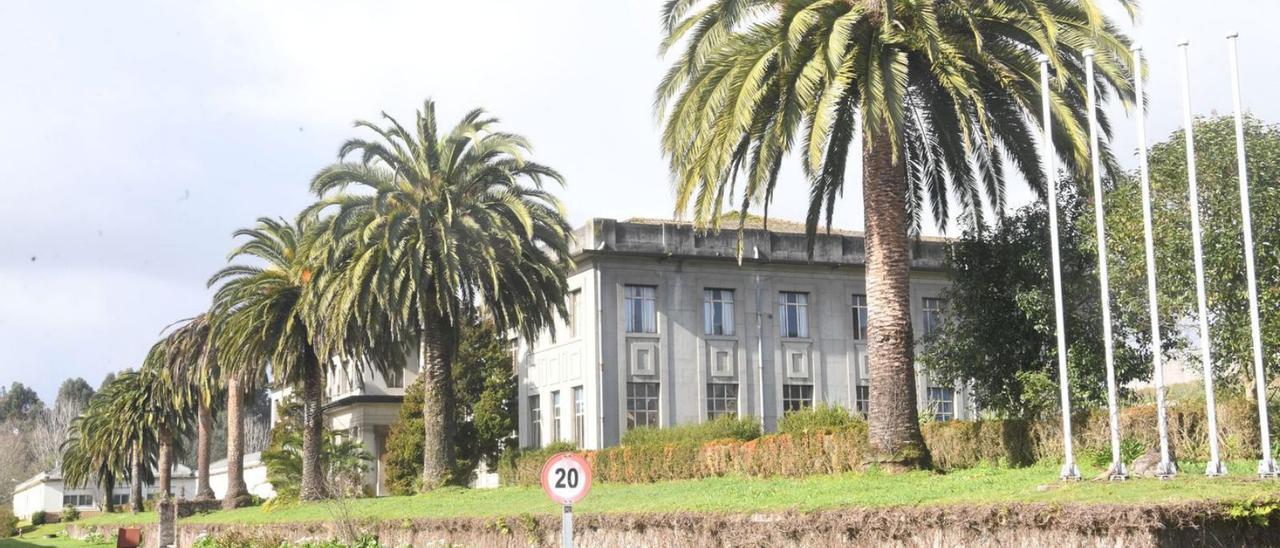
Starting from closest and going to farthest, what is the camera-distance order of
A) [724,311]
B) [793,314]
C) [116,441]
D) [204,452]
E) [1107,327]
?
1. [1107,327]
2. [724,311]
3. [793,314]
4. [204,452]
5. [116,441]

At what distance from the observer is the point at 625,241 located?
45625mm

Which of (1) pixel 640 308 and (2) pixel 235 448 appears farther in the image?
(2) pixel 235 448

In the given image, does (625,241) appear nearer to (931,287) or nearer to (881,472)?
(931,287)

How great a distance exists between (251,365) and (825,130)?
27.1m

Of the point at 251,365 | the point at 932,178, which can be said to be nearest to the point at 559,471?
the point at 932,178

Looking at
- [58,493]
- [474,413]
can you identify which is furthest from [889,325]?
[58,493]

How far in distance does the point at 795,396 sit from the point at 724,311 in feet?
12.7

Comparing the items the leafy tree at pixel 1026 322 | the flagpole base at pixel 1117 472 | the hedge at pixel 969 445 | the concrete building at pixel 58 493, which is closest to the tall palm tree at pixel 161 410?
the hedge at pixel 969 445

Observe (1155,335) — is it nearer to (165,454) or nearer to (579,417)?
(579,417)

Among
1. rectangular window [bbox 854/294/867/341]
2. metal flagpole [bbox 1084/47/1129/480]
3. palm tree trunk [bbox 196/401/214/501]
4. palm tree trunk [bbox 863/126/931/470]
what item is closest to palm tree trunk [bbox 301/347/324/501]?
palm tree trunk [bbox 196/401/214/501]

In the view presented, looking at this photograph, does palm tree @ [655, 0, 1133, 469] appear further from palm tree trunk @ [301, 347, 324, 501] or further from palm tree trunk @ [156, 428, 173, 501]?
palm tree trunk @ [156, 428, 173, 501]

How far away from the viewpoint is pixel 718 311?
47344mm

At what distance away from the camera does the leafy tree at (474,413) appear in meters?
50.7

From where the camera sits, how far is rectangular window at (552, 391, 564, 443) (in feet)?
155
